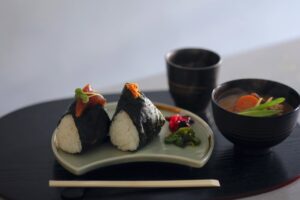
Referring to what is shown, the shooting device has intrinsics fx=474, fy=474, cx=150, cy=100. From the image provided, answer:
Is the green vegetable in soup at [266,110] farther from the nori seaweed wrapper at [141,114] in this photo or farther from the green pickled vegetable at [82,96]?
the green pickled vegetable at [82,96]

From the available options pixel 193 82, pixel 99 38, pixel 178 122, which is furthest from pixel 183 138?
pixel 99 38

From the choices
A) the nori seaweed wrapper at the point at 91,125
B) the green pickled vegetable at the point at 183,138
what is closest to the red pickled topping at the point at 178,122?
the green pickled vegetable at the point at 183,138

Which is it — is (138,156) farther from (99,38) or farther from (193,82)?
(99,38)

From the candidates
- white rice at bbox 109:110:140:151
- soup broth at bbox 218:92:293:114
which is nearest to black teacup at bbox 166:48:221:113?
soup broth at bbox 218:92:293:114

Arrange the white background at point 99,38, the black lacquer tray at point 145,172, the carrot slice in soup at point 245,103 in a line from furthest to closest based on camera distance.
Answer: the white background at point 99,38 → the carrot slice in soup at point 245,103 → the black lacquer tray at point 145,172

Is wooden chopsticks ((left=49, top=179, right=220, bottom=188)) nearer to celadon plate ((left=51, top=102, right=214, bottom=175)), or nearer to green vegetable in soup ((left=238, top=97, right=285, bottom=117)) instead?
celadon plate ((left=51, top=102, right=214, bottom=175))

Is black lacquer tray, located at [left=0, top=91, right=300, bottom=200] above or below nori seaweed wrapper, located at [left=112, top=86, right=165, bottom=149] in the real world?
below

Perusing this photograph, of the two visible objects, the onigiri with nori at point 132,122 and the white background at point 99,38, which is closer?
the onigiri with nori at point 132,122
